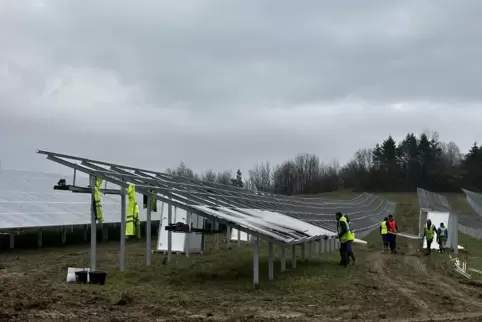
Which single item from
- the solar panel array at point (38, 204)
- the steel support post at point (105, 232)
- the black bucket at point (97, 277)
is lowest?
the steel support post at point (105, 232)

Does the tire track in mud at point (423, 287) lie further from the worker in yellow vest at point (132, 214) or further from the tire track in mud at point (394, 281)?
the worker in yellow vest at point (132, 214)

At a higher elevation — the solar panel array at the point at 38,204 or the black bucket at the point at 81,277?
the solar panel array at the point at 38,204

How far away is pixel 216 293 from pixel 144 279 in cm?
283

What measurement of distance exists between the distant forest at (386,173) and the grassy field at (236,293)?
193ft

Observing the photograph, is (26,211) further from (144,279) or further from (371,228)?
(371,228)

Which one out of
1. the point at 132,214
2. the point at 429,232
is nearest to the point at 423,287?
the point at 132,214

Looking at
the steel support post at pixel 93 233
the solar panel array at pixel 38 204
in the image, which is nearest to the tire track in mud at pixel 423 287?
the steel support post at pixel 93 233

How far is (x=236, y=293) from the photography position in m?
12.0

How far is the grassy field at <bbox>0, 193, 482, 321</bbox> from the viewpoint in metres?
9.47

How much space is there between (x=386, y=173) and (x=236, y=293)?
7884 centimetres

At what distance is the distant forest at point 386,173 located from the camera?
7812 centimetres

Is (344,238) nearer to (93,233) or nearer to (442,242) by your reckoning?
(93,233)

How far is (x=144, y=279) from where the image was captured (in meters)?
14.0

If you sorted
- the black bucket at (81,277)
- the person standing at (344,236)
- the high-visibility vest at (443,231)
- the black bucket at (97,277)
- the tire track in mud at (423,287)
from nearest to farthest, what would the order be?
Answer: the tire track in mud at (423,287), the black bucket at (97,277), the black bucket at (81,277), the person standing at (344,236), the high-visibility vest at (443,231)
